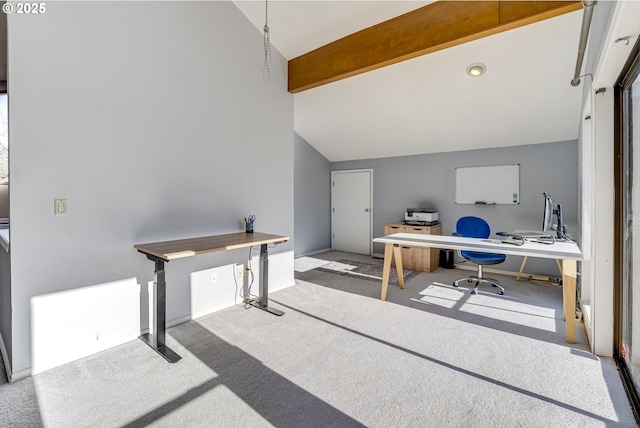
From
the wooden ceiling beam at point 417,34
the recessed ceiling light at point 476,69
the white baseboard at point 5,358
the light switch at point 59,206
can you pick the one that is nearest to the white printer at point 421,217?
the recessed ceiling light at point 476,69

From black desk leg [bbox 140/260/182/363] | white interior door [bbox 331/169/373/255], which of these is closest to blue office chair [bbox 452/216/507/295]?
white interior door [bbox 331/169/373/255]

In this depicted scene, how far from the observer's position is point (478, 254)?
12.3ft

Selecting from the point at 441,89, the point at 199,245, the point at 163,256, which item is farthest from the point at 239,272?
the point at 441,89

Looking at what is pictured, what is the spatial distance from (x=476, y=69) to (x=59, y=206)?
392 centimetres

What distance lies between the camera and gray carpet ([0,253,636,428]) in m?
1.60

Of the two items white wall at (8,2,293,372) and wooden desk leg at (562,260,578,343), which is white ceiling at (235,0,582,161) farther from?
wooden desk leg at (562,260,578,343)

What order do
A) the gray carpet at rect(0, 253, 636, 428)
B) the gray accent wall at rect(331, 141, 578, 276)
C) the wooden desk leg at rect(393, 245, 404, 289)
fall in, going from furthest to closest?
the gray accent wall at rect(331, 141, 578, 276) → the wooden desk leg at rect(393, 245, 404, 289) → the gray carpet at rect(0, 253, 636, 428)

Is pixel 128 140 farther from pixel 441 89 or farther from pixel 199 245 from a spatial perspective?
pixel 441 89

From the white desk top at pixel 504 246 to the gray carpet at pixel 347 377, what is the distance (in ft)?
2.21

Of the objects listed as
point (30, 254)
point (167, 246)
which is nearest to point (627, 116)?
point (167, 246)

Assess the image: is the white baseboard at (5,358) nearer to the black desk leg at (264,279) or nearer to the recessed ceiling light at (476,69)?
the black desk leg at (264,279)

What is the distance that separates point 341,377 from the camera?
1946mm

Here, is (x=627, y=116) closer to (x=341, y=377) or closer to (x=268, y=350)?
(x=341, y=377)

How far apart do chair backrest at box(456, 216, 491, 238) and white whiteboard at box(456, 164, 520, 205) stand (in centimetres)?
83
